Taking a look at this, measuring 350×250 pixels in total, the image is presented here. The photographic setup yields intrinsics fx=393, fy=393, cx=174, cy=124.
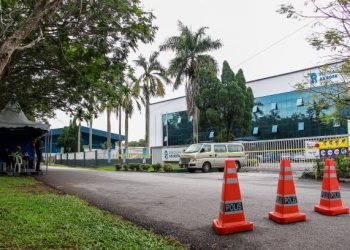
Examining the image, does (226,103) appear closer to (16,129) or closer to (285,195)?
(16,129)

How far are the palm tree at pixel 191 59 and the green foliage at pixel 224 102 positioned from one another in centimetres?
135

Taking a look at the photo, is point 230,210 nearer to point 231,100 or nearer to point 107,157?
point 231,100

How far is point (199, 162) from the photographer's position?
24.1m

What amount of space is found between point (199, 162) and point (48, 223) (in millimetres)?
18565

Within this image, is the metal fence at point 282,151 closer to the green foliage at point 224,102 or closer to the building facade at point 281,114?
the green foliage at point 224,102

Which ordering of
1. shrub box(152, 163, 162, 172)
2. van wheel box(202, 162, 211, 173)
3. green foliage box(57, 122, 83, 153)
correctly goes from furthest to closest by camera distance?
green foliage box(57, 122, 83, 153) → shrub box(152, 163, 162, 172) → van wheel box(202, 162, 211, 173)

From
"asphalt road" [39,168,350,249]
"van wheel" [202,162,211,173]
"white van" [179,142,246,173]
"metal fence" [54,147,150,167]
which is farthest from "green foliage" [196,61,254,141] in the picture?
"asphalt road" [39,168,350,249]

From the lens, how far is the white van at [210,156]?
2420cm

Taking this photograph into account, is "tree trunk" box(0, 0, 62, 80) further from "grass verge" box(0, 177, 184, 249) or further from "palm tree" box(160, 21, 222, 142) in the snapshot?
"palm tree" box(160, 21, 222, 142)

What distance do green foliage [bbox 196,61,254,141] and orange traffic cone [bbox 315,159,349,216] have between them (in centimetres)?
2340

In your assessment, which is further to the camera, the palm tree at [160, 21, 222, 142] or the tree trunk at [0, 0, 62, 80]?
the palm tree at [160, 21, 222, 142]

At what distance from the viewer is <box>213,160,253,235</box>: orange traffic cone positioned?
209 inches

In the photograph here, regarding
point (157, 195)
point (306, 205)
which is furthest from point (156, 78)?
point (306, 205)

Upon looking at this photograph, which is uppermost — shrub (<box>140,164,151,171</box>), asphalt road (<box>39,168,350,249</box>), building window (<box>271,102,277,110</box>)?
building window (<box>271,102,277,110</box>)
